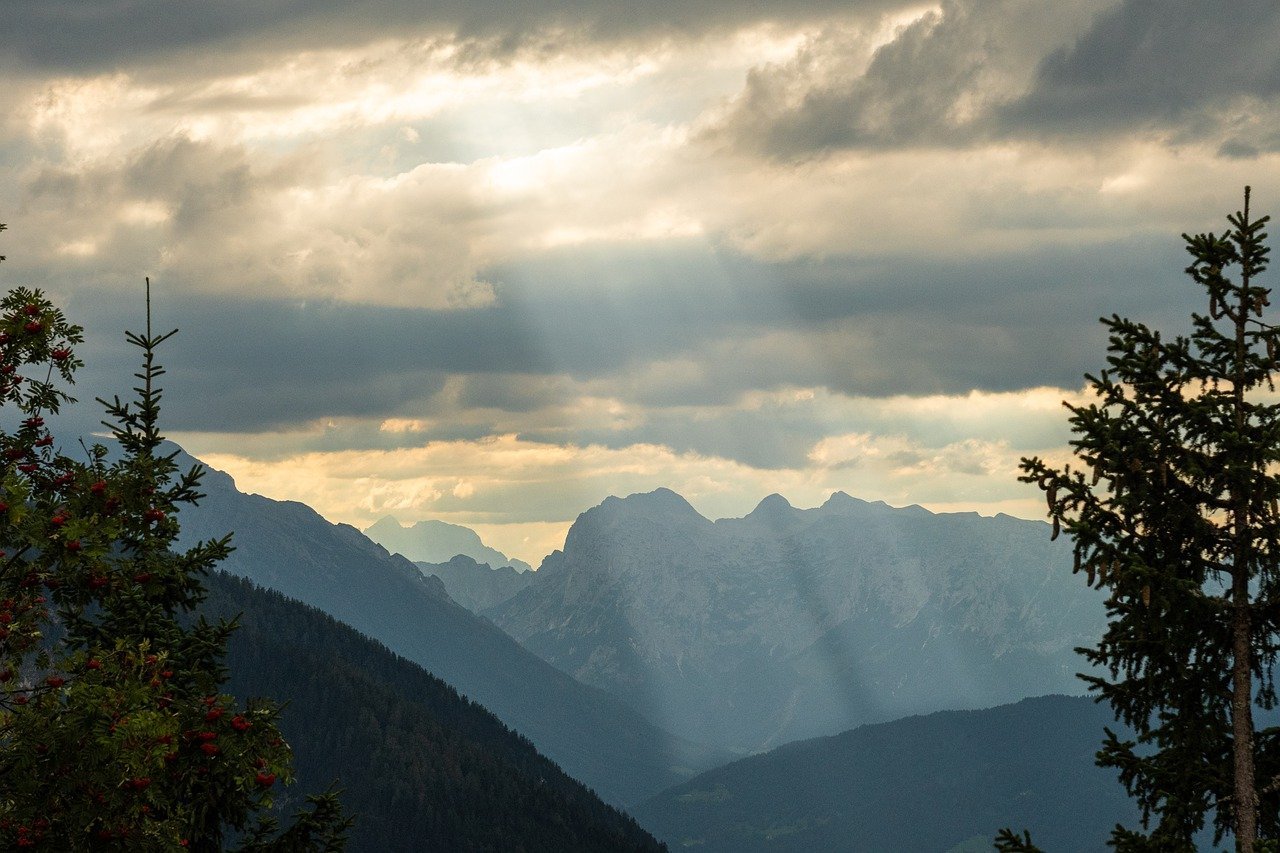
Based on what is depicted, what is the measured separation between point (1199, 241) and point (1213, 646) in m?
7.27

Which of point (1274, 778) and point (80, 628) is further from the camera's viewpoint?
point (80, 628)

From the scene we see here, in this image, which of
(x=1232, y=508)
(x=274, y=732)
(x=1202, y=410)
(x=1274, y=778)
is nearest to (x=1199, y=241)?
(x=1202, y=410)

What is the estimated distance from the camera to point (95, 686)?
20750mm

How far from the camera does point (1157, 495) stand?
24359 mm

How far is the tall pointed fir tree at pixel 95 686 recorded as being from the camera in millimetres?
20609

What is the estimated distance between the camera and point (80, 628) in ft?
95.3

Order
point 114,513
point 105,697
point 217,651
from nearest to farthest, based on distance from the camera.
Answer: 1. point 105,697
2. point 114,513
3. point 217,651

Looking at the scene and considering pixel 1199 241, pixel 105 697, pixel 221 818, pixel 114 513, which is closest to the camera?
pixel 105 697

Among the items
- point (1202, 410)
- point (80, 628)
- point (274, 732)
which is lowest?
point (274, 732)

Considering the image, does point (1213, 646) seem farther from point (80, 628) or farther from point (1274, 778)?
point (80, 628)

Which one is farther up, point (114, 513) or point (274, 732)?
point (114, 513)

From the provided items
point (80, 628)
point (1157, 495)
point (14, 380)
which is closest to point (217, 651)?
point (80, 628)

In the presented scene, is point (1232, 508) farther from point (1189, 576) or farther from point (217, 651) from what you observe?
point (217, 651)

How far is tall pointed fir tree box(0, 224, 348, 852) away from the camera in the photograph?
811 inches
